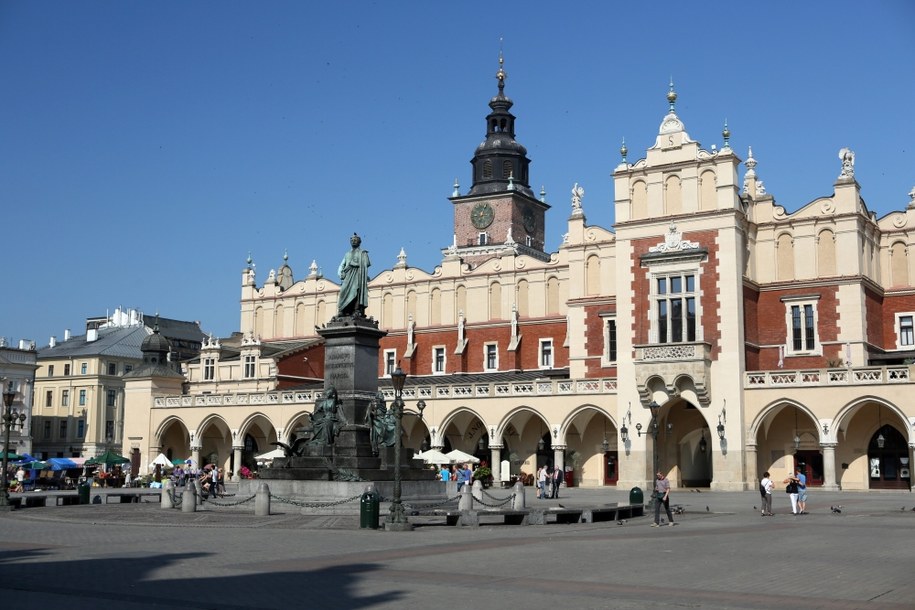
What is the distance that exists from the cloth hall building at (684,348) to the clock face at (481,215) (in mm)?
24734

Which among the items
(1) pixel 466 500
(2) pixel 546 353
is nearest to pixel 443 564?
(1) pixel 466 500

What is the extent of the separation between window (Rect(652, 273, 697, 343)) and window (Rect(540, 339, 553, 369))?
12220 mm

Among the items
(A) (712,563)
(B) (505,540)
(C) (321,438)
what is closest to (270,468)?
(C) (321,438)

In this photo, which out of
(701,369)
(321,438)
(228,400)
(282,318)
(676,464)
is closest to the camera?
(321,438)

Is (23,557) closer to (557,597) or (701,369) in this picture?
(557,597)

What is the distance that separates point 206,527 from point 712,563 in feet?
40.7

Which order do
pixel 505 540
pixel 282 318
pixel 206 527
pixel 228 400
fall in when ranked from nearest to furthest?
pixel 505 540, pixel 206 527, pixel 228 400, pixel 282 318

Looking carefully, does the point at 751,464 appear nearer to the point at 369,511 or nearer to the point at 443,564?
the point at 369,511

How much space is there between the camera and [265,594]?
1373cm

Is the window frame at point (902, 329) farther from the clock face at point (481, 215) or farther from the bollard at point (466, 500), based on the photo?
the clock face at point (481, 215)

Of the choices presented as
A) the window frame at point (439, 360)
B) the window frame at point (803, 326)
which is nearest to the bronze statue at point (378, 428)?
the window frame at point (803, 326)

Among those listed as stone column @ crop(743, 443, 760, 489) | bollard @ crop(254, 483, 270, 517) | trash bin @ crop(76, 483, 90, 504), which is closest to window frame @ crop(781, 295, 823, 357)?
stone column @ crop(743, 443, 760, 489)

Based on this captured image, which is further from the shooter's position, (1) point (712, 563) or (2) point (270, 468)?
(2) point (270, 468)

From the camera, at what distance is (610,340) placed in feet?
185
